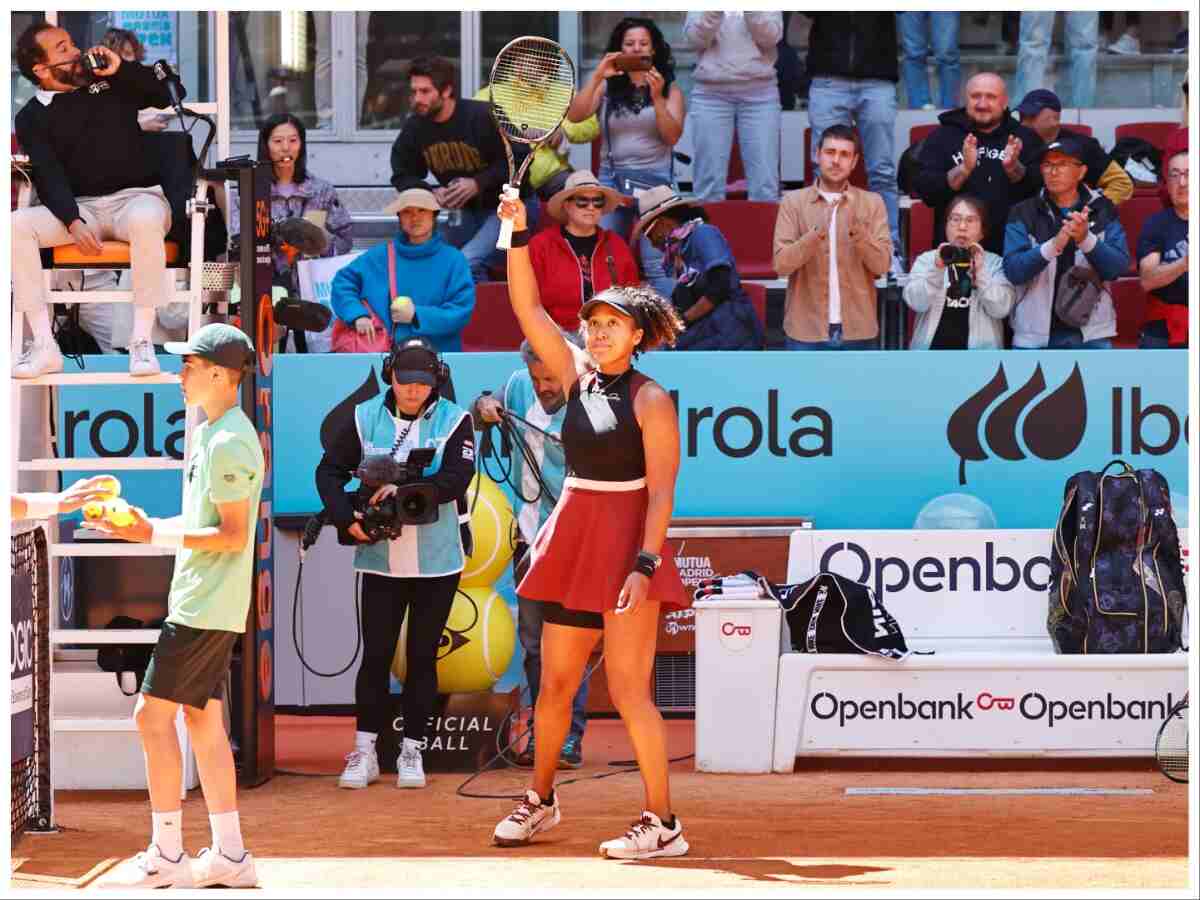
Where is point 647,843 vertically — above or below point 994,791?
above

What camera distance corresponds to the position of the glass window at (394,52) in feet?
46.6

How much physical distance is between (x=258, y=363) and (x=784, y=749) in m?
2.66

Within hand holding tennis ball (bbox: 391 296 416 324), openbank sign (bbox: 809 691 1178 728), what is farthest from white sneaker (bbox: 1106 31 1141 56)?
openbank sign (bbox: 809 691 1178 728)

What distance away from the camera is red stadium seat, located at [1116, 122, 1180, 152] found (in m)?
13.4

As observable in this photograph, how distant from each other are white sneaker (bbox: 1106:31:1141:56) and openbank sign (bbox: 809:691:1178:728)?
25.7 ft

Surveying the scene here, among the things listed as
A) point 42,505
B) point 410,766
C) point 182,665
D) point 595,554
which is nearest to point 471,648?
point 410,766

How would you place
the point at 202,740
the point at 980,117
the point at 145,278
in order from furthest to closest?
the point at 980,117
the point at 145,278
the point at 202,740

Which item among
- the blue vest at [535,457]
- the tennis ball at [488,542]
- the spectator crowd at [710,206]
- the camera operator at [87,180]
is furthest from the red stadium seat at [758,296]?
the camera operator at [87,180]

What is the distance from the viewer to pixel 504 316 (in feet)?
36.4

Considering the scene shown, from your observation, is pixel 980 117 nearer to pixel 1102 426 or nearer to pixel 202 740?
pixel 1102 426

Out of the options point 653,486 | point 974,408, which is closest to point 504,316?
point 974,408

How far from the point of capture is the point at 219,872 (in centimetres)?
568

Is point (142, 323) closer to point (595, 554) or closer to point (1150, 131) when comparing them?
point (595, 554)

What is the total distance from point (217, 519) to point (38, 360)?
88.8 inches
